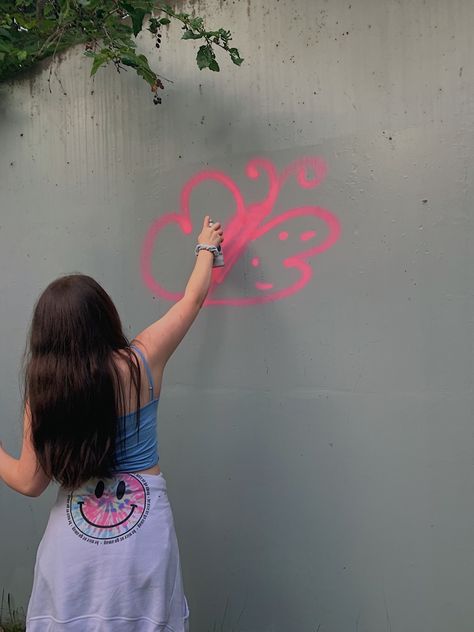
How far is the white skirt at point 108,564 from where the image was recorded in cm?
147

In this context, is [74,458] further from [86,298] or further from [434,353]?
[434,353]

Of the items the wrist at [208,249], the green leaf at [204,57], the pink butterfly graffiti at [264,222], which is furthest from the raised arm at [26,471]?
the green leaf at [204,57]

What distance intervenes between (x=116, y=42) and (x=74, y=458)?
1.66 metres

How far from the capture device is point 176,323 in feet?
5.57

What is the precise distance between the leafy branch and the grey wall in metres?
0.12

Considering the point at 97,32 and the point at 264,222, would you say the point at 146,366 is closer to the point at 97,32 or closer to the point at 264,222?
the point at 264,222

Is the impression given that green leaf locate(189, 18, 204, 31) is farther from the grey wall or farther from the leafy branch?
the grey wall

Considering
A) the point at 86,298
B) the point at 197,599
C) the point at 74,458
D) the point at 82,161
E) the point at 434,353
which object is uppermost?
the point at 82,161

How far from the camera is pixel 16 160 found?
8.59 feet

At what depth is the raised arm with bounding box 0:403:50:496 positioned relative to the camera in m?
1.52

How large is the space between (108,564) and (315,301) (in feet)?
3.77

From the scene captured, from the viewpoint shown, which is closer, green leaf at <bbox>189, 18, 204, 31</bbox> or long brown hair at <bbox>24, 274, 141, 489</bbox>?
long brown hair at <bbox>24, 274, 141, 489</bbox>

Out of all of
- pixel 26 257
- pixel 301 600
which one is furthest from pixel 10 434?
pixel 301 600

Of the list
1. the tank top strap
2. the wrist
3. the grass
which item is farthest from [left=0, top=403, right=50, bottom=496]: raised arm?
the grass
